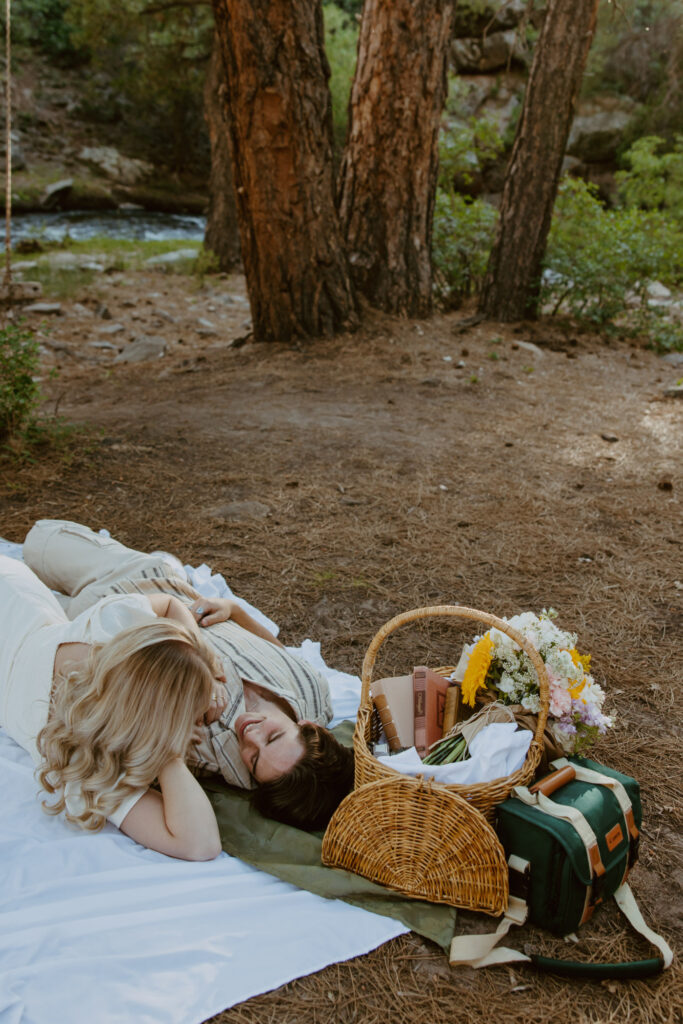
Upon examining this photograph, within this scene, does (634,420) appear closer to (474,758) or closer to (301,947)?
(474,758)

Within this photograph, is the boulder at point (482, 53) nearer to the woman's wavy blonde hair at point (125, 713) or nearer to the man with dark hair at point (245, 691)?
the man with dark hair at point (245, 691)

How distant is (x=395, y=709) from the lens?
6.99 ft

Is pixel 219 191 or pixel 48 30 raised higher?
pixel 48 30

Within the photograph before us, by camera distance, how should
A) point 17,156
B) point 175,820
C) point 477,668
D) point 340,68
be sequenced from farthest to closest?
point 17,156, point 340,68, point 477,668, point 175,820

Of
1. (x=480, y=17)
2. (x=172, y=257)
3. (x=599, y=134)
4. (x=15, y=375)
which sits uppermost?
(x=480, y=17)

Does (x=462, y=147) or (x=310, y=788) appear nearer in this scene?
(x=310, y=788)

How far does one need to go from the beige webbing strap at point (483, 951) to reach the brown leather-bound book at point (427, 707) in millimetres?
483

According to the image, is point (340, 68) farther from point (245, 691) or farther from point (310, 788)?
point (310, 788)

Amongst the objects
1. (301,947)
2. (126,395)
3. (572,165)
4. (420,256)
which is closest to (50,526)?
(301,947)

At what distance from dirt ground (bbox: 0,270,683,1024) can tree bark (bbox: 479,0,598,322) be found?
850 mm

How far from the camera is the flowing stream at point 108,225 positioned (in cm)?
1343

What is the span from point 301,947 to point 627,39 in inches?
851

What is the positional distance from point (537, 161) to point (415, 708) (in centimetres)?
680

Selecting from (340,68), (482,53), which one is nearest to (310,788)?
(340,68)
